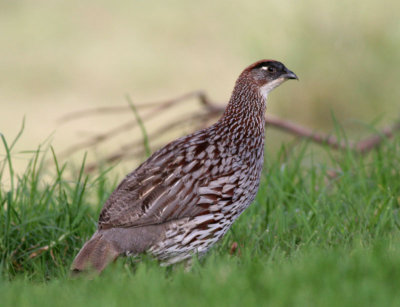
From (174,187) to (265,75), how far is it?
1.23m

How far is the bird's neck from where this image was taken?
Result: 5.61 meters

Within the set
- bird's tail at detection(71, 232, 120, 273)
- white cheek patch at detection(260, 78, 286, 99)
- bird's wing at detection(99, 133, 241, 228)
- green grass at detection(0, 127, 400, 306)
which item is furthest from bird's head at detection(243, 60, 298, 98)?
bird's tail at detection(71, 232, 120, 273)

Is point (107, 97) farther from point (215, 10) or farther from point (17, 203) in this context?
point (17, 203)

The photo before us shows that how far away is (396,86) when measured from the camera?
9891mm

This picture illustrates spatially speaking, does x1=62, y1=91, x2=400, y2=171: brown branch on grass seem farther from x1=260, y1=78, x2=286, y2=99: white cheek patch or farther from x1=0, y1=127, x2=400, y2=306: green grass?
x1=260, y1=78, x2=286, y2=99: white cheek patch

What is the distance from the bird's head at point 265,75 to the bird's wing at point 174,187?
2.37ft

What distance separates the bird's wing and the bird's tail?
0.46 feet

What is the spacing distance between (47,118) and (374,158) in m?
6.89

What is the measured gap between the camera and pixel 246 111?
5.71 metres

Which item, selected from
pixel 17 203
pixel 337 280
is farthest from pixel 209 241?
pixel 17 203

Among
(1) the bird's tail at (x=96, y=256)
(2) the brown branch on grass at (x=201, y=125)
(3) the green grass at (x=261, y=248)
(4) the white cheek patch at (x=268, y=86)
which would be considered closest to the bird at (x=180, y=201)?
(1) the bird's tail at (x=96, y=256)

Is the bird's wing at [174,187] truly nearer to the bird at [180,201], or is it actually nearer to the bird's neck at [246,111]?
the bird at [180,201]

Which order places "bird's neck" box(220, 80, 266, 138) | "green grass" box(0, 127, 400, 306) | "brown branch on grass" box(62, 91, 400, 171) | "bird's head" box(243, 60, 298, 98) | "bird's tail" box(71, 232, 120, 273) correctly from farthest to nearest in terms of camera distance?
"brown branch on grass" box(62, 91, 400, 171) → "bird's head" box(243, 60, 298, 98) → "bird's neck" box(220, 80, 266, 138) → "bird's tail" box(71, 232, 120, 273) → "green grass" box(0, 127, 400, 306)

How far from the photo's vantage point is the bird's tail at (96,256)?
16.1ft
